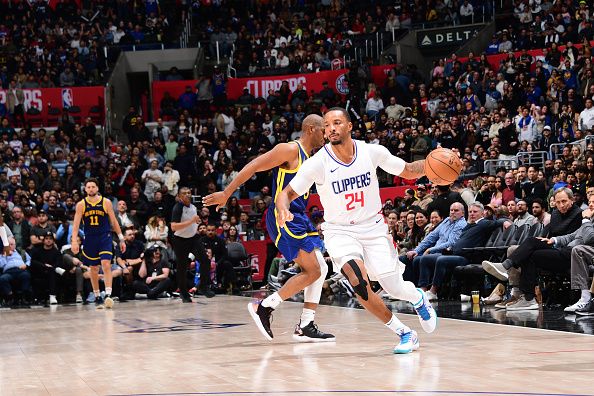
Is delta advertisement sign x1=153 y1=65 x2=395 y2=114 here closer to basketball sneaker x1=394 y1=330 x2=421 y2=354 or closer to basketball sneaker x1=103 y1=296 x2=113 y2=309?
basketball sneaker x1=103 y1=296 x2=113 y2=309

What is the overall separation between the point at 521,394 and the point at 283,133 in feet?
60.7

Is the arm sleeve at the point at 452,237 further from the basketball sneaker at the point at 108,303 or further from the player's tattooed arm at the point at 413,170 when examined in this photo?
the player's tattooed arm at the point at 413,170

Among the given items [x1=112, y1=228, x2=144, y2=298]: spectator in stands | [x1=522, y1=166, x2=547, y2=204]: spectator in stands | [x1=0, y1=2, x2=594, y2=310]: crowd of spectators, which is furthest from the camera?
[x1=112, y1=228, x2=144, y2=298]: spectator in stands

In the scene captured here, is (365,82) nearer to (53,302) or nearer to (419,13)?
(419,13)

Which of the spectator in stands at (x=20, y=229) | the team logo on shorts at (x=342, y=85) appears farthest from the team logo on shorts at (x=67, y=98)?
the spectator in stands at (x=20, y=229)

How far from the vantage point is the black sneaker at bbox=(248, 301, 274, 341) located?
8109 mm

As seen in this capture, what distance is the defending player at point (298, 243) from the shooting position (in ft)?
26.8

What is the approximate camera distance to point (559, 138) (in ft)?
58.2

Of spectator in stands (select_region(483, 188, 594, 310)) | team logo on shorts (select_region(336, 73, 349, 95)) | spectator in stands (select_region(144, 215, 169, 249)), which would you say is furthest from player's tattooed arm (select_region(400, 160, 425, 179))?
team logo on shorts (select_region(336, 73, 349, 95))

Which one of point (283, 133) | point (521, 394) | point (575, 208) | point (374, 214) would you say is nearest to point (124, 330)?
point (374, 214)

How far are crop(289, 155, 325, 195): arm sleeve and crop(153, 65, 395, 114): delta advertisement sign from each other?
17379mm

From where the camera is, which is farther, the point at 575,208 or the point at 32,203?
the point at 32,203

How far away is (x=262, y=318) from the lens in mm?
8156

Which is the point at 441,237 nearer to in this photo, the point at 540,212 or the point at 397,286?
the point at 540,212
